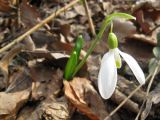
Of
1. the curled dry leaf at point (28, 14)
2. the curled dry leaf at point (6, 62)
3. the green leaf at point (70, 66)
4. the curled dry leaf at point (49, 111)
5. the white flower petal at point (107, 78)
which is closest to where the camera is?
the white flower petal at point (107, 78)

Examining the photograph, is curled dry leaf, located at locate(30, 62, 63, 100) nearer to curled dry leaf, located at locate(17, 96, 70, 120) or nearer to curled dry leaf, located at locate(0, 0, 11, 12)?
curled dry leaf, located at locate(17, 96, 70, 120)

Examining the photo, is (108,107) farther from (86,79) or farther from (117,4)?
(117,4)

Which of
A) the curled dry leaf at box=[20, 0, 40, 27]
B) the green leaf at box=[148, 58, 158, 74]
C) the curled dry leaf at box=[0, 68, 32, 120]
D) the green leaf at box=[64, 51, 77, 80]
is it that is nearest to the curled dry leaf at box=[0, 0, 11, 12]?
the curled dry leaf at box=[20, 0, 40, 27]

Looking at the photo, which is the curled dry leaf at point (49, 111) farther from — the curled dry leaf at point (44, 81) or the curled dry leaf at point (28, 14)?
the curled dry leaf at point (28, 14)

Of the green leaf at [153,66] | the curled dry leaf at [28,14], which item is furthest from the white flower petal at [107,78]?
the curled dry leaf at [28,14]

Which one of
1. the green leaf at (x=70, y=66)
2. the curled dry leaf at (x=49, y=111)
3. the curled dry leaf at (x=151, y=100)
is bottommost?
the curled dry leaf at (x=151, y=100)

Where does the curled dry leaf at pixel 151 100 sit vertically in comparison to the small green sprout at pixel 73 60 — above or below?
below

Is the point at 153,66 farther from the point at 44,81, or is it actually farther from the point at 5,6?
the point at 5,6
